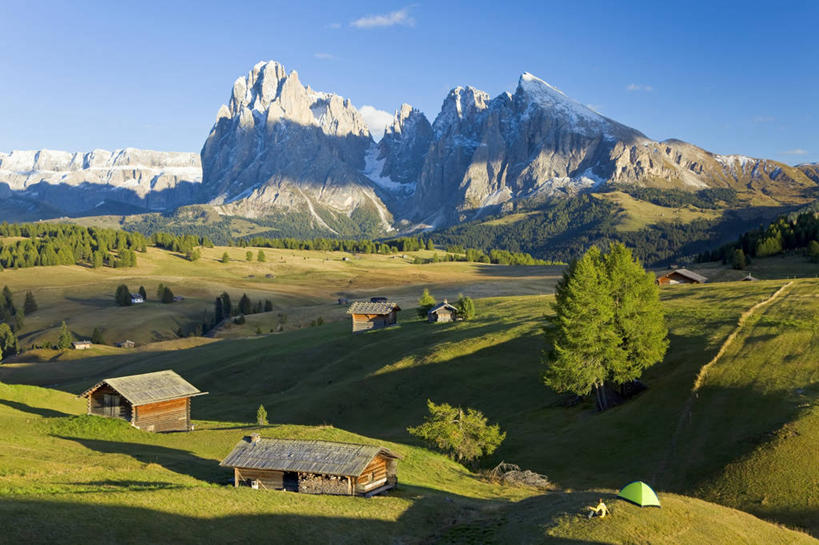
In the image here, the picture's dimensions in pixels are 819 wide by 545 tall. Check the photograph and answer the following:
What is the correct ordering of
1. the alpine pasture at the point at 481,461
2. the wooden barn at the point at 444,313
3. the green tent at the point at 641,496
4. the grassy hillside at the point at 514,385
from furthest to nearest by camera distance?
1. the wooden barn at the point at 444,313
2. the grassy hillside at the point at 514,385
3. the green tent at the point at 641,496
4. the alpine pasture at the point at 481,461

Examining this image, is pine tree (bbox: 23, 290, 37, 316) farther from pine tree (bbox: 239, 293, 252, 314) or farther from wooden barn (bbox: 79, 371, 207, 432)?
wooden barn (bbox: 79, 371, 207, 432)

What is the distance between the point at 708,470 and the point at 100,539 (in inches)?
1398

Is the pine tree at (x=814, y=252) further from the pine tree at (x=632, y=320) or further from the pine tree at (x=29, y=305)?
the pine tree at (x=29, y=305)

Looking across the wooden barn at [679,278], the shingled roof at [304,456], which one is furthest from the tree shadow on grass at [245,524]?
the wooden barn at [679,278]

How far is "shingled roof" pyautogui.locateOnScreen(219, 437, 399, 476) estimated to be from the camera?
35.4 meters

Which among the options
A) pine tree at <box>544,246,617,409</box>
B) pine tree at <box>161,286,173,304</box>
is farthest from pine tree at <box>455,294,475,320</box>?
pine tree at <box>161,286,173,304</box>

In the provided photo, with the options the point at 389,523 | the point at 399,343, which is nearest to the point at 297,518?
the point at 389,523

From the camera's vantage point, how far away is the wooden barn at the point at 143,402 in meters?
53.8

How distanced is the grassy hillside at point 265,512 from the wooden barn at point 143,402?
10.7 metres

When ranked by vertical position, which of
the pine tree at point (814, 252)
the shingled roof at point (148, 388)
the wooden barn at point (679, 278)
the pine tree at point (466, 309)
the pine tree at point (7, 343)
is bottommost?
the pine tree at point (7, 343)

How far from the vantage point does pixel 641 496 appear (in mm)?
28734

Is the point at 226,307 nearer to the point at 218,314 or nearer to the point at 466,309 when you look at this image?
the point at 218,314

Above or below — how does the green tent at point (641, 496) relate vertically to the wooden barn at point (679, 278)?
below

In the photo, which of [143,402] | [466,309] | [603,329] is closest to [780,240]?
[466,309]
